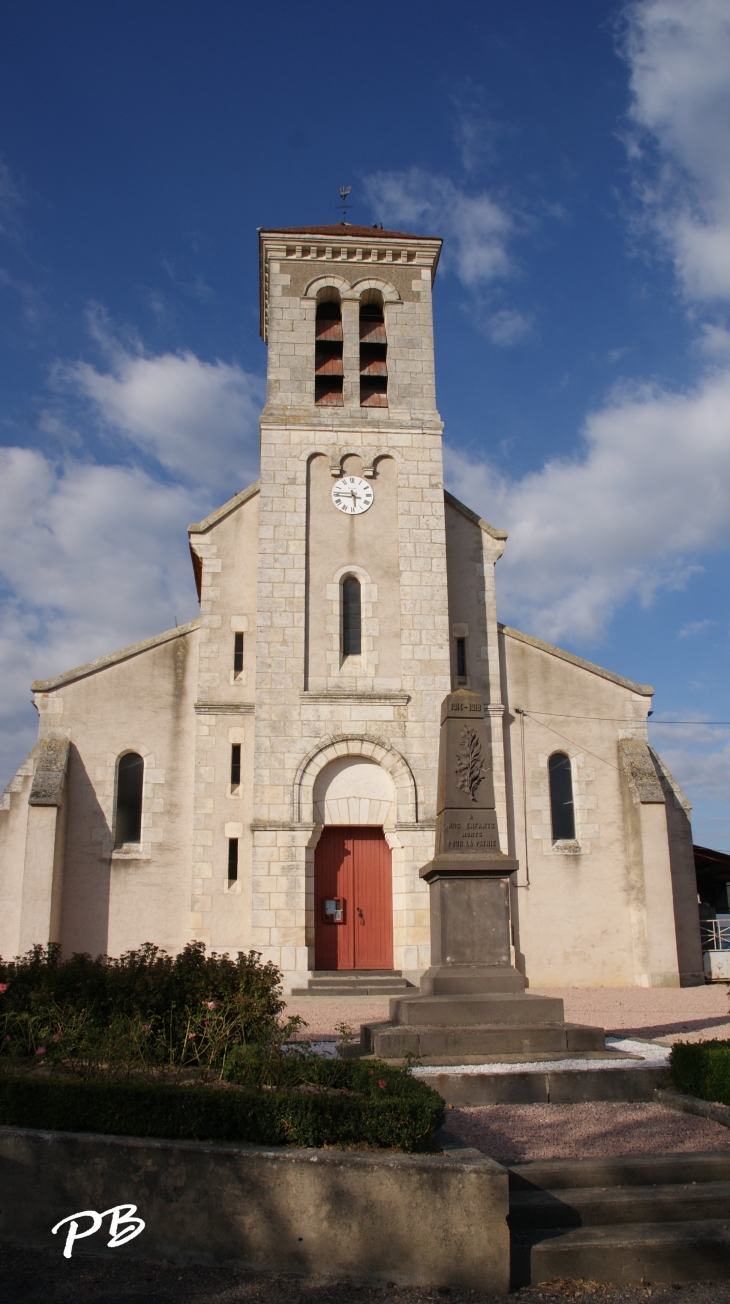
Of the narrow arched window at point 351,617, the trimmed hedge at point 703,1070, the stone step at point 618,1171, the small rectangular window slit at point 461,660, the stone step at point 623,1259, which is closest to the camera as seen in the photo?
the stone step at point 623,1259

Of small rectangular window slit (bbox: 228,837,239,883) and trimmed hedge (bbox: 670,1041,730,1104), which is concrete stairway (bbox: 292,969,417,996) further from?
trimmed hedge (bbox: 670,1041,730,1104)

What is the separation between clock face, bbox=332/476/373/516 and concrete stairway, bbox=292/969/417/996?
9.01m

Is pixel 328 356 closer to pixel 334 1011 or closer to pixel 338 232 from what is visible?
pixel 338 232

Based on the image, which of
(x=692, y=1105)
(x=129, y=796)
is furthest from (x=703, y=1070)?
(x=129, y=796)

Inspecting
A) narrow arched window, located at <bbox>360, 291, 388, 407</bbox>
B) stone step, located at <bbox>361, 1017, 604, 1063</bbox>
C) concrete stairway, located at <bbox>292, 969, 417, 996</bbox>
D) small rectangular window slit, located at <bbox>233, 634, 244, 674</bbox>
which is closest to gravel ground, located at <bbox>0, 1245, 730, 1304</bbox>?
stone step, located at <bbox>361, 1017, 604, 1063</bbox>

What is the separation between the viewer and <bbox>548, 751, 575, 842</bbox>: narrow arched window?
19.5 metres

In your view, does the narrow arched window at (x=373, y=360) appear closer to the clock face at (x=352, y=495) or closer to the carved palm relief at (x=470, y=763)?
the clock face at (x=352, y=495)

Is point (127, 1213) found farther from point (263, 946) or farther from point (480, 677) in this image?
point (480, 677)

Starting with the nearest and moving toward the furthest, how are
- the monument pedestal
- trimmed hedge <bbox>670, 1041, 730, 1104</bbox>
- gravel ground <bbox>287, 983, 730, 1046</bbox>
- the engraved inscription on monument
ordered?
trimmed hedge <bbox>670, 1041, 730, 1104</bbox>, the monument pedestal, the engraved inscription on monument, gravel ground <bbox>287, 983, 730, 1046</bbox>

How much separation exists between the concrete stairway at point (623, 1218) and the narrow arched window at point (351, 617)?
13261mm

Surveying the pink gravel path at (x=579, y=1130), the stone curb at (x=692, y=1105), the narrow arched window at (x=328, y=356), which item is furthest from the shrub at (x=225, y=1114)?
the narrow arched window at (x=328, y=356)

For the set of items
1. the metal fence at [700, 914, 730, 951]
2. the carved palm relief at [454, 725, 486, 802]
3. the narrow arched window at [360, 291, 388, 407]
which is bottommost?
the metal fence at [700, 914, 730, 951]

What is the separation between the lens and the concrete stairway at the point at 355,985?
53.7 feet

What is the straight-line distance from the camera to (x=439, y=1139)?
20.8 feet
